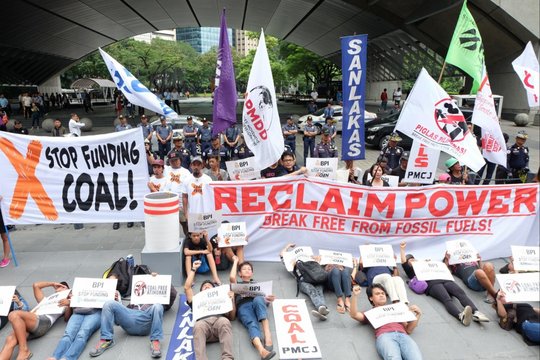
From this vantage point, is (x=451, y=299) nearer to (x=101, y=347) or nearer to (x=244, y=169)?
(x=244, y=169)

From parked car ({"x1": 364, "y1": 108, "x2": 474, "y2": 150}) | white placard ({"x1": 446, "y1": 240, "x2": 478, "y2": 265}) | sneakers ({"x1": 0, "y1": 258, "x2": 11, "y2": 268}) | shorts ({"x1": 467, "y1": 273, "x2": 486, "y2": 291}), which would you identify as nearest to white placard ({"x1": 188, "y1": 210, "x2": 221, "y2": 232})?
sneakers ({"x1": 0, "y1": 258, "x2": 11, "y2": 268})

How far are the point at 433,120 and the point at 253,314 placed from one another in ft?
14.9

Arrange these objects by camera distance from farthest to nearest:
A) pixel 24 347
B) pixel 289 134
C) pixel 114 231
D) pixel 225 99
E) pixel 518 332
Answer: pixel 289 134 < pixel 114 231 < pixel 225 99 < pixel 518 332 < pixel 24 347

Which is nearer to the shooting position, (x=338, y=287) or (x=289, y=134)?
(x=338, y=287)

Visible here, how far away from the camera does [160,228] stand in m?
6.26

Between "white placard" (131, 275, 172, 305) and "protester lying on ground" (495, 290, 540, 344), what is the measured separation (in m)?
4.48

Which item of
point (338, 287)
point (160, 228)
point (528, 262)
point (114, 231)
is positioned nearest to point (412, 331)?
point (338, 287)

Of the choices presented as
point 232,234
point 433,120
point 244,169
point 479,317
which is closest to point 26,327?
point 232,234

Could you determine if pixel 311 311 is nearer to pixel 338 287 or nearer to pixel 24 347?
pixel 338 287

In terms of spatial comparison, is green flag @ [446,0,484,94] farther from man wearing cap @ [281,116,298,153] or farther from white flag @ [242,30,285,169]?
man wearing cap @ [281,116,298,153]

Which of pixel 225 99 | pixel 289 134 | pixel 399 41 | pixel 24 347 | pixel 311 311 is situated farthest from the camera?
pixel 399 41

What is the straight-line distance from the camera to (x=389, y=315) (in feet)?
16.7

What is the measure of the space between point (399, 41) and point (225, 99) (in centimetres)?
3292

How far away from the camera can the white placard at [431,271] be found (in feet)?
19.8
